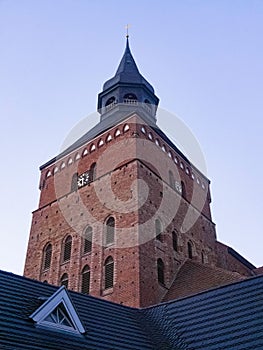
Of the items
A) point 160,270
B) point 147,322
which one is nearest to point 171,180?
point 160,270

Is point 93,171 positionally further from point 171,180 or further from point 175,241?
point 175,241

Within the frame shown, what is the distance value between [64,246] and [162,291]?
5.22 m

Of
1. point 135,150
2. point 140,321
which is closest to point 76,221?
point 135,150

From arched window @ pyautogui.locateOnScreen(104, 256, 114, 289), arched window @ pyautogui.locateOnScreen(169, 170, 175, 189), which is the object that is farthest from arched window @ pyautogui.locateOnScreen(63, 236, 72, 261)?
arched window @ pyautogui.locateOnScreen(169, 170, 175, 189)

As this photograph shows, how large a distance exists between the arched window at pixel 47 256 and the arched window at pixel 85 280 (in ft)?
8.02

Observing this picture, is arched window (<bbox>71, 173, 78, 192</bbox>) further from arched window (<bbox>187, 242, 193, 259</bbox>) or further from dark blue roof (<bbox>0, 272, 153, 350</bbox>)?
→ dark blue roof (<bbox>0, 272, 153, 350</bbox>)

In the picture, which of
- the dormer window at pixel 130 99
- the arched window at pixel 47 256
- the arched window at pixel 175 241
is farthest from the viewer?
the dormer window at pixel 130 99

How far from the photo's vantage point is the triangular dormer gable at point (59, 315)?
26.8 feet

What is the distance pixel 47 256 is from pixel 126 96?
381 inches

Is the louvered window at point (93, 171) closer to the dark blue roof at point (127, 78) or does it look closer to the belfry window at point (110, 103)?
the belfry window at point (110, 103)

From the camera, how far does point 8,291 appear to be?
9.04m

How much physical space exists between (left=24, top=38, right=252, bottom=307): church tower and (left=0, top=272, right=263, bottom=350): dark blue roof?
12.8ft

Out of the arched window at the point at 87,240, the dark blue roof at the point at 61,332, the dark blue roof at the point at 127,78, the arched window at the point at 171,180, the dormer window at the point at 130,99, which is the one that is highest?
the dark blue roof at the point at 127,78

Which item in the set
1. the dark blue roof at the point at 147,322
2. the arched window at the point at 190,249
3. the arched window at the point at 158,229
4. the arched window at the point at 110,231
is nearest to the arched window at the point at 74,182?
the arched window at the point at 110,231
